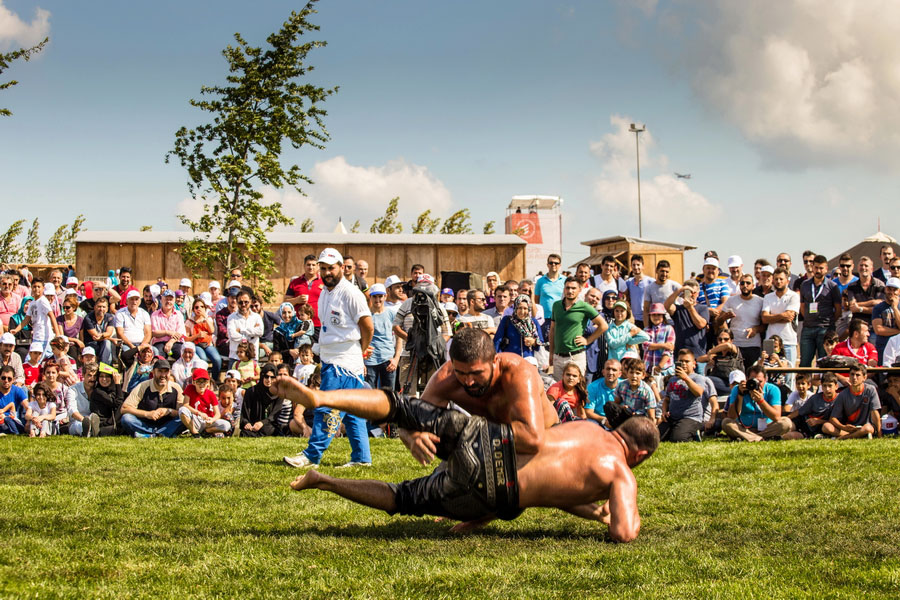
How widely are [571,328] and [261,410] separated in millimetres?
4591

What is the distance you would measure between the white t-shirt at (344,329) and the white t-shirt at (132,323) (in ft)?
21.0

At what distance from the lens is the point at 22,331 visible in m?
13.7

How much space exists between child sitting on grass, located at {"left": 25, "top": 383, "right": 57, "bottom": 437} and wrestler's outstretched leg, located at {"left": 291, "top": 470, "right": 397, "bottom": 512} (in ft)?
24.9

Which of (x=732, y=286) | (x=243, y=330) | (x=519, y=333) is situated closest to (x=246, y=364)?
(x=243, y=330)

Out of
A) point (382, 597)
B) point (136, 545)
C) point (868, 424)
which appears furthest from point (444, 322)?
point (382, 597)

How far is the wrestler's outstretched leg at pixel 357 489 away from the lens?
545 cm

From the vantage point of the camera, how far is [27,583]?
12.7ft

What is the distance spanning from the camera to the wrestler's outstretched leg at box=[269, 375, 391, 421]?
4.45 meters

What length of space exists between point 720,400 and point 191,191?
13134 mm

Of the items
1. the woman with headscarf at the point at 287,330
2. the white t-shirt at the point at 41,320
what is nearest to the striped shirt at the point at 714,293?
the woman with headscarf at the point at 287,330

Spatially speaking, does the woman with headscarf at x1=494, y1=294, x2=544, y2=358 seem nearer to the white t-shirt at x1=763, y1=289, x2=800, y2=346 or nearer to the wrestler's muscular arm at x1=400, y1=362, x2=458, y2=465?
the white t-shirt at x1=763, y1=289, x2=800, y2=346

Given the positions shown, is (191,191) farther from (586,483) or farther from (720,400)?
(586,483)

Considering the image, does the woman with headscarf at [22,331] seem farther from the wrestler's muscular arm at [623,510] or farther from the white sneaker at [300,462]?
the wrestler's muscular arm at [623,510]

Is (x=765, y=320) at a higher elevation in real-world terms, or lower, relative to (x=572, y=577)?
higher
